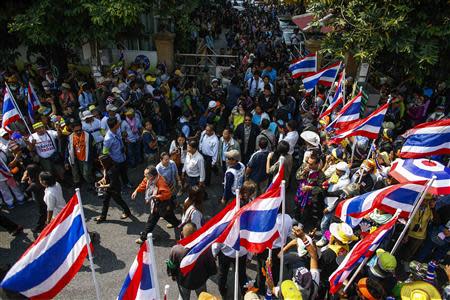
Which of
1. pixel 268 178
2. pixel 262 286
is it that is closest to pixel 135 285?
pixel 262 286

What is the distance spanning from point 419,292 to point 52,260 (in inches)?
153

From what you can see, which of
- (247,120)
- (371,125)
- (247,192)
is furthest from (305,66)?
(247,192)

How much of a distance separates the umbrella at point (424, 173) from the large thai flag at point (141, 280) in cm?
355

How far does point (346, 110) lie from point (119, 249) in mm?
5192

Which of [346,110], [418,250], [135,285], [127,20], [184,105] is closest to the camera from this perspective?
[135,285]

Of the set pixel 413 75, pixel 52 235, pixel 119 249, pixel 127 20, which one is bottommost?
pixel 119 249

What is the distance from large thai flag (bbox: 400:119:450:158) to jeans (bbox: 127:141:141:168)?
20.1 feet

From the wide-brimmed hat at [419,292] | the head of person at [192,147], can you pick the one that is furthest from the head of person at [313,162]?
the wide-brimmed hat at [419,292]

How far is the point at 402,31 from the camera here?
8336mm

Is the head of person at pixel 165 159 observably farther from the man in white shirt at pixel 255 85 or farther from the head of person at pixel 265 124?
the man in white shirt at pixel 255 85

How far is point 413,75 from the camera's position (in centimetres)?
890

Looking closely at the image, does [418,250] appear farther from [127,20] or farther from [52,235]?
[127,20]

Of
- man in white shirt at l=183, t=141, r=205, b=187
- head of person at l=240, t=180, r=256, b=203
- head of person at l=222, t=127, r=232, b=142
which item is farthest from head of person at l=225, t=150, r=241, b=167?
head of person at l=222, t=127, r=232, b=142

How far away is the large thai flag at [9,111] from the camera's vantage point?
7492mm
